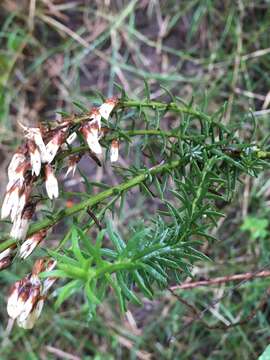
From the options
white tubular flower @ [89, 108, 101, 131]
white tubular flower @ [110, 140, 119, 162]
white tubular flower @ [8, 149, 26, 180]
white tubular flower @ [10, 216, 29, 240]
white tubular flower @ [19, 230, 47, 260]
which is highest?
white tubular flower @ [89, 108, 101, 131]

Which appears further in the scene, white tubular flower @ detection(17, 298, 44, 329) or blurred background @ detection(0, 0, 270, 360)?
blurred background @ detection(0, 0, 270, 360)

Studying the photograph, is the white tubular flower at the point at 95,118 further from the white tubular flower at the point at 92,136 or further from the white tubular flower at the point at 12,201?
the white tubular flower at the point at 12,201

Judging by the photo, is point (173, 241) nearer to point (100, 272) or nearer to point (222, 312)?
point (100, 272)

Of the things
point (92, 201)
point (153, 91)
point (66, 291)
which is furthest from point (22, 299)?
point (153, 91)

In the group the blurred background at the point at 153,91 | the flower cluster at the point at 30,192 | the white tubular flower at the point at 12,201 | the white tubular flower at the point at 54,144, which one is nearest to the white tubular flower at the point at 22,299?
the flower cluster at the point at 30,192

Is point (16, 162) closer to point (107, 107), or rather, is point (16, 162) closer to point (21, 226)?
point (21, 226)

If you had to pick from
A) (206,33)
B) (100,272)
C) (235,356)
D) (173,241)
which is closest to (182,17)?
(206,33)

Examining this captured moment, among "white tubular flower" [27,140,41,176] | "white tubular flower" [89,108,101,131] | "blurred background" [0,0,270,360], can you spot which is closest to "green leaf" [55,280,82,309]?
"white tubular flower" [27,140,41,176]

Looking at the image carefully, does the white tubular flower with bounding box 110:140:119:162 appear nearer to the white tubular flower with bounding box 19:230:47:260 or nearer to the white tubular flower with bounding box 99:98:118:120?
the white tubular flower with bounding box 99:98:118:120
